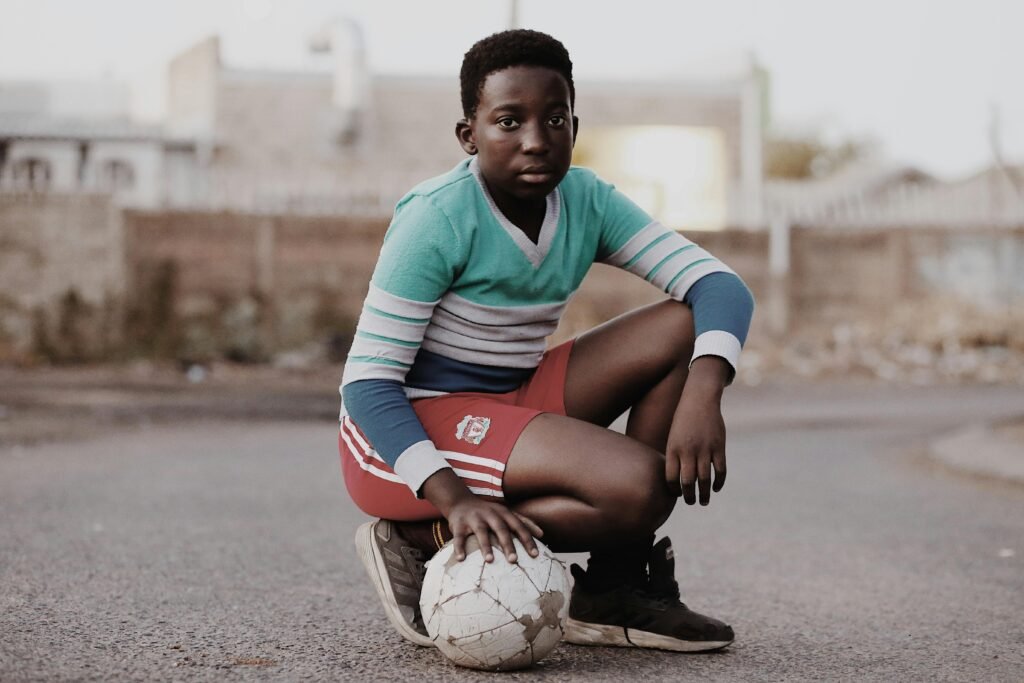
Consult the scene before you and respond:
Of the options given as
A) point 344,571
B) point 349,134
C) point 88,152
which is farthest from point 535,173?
point 88,152

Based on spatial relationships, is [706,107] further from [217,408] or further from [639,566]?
[639,566]

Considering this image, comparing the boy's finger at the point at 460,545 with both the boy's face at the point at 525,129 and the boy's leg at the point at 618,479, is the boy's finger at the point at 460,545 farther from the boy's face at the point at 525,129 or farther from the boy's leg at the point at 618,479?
the boy's face at the point at 525,129

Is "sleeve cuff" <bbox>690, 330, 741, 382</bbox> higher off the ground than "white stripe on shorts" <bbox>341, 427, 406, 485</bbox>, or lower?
higher

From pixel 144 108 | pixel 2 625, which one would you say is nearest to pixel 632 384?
pixel 2 625

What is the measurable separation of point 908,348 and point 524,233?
602 inches

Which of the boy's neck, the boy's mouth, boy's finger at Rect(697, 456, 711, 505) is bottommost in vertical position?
boy's finger at Rect(697, 456, 711, 505)

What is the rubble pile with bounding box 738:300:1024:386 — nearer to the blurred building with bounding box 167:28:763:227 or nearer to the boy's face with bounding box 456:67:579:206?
the blurred building with bounding box 167:28:763:227

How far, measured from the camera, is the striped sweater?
3404 millimetres

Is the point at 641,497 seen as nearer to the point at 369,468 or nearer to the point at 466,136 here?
the point at 369,468

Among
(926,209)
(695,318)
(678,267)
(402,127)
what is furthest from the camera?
(402,127)

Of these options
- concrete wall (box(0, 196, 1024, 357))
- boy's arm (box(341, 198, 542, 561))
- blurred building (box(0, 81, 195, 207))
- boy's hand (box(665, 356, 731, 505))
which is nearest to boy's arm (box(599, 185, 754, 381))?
boy's hand (box(665, 356, 731, 505))

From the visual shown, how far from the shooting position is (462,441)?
3484 millimetres

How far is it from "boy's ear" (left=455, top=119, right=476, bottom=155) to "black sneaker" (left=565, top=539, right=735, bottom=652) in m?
1.16

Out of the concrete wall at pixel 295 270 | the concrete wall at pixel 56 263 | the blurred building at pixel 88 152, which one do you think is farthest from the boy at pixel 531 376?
the blurred building at pixel 88 152
